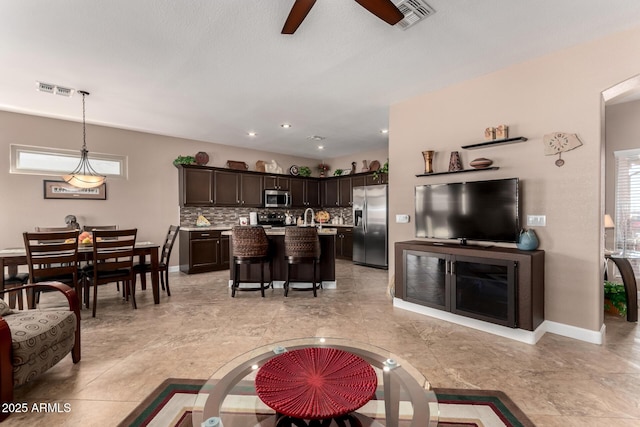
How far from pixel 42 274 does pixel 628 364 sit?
558 cm

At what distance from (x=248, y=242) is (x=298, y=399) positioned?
305 centimetres

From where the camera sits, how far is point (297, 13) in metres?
1.88

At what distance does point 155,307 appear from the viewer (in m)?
3.72

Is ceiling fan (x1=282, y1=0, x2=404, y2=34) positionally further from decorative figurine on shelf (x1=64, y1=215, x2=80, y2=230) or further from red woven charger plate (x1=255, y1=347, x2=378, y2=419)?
decorative figurine on shelf (x1=64, y1=215, x2=80, y2=230)

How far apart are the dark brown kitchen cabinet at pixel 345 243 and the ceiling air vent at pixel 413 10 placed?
5.22 metres

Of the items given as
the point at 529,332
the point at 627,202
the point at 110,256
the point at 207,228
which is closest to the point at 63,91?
the point at 110,256

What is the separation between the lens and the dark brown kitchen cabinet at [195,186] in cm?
589

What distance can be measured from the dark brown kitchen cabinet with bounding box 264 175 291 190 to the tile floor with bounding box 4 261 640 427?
12.0 ft

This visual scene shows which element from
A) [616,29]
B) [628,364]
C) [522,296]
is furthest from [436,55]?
[628,364]

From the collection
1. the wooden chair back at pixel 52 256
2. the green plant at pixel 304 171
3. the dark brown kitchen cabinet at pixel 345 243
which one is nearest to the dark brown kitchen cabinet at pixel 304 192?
the green plant at pixel 304 171

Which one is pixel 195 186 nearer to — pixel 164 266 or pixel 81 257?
pixel 164 266

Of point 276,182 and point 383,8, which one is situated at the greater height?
point 383,8

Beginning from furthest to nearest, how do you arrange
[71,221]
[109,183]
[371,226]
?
1. [371,226]
2. [109,183]
3. [71,221]

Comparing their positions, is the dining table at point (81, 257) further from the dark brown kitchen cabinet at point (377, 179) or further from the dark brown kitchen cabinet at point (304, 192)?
the dark brown kitchen cabinet at point (377, 179)
